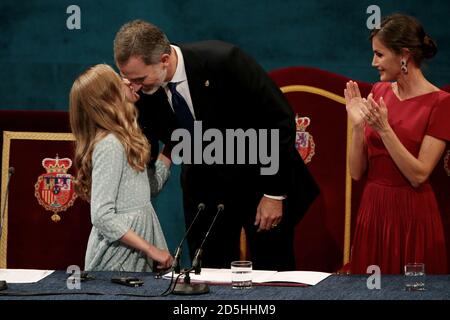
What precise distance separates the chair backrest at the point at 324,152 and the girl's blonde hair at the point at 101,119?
1052 millimetres

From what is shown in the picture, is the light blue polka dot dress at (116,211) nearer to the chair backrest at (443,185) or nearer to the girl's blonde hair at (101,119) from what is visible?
the girl's blonde hair at (101,119)

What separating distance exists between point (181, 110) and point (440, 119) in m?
1.15

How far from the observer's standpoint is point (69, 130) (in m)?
4.25

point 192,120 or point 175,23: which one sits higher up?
point 175,23

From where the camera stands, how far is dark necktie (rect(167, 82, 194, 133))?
372 centimetres

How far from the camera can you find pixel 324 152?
14.3 feet

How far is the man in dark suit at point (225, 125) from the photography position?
361cm

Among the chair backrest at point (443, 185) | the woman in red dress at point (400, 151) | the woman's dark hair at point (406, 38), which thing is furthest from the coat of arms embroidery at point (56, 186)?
the chair backrest at point (443, 185)

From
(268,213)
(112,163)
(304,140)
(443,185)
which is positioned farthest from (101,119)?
(443,185)

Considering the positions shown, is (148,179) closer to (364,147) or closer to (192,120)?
(192,120)

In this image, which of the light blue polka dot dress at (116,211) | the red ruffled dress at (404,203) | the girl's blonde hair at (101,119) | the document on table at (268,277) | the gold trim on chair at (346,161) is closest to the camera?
the document on table at (268,277)
